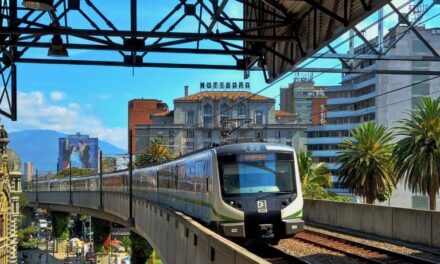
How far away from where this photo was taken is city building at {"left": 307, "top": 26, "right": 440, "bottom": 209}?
8094 centimetres

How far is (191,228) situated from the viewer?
1429 centimetres

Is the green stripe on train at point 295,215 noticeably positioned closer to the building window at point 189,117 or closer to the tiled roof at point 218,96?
the tiled roof at point 218,96

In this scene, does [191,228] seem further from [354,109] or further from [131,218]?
[354,109]

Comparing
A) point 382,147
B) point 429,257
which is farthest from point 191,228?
point 382,147

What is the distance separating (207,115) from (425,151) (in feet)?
313

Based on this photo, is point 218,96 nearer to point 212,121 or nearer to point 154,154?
point 212,121

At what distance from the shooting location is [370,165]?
38.9 meters

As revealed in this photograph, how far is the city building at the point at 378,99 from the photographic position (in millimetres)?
80938

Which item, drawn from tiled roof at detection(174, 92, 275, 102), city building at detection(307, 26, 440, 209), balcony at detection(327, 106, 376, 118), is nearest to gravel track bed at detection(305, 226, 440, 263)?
city building at detection(307, 26, 440, 209)

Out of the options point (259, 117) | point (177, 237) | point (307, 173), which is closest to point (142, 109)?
point (259, 117)

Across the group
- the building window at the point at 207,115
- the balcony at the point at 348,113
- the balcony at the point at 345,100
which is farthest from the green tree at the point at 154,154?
the balcony at the point at 345,100

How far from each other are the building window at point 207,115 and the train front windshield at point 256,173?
353 feet

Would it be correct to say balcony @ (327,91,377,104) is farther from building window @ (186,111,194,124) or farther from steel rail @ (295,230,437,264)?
steel rail @ (295,230,437,264)

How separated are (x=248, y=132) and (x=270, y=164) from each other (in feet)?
349
